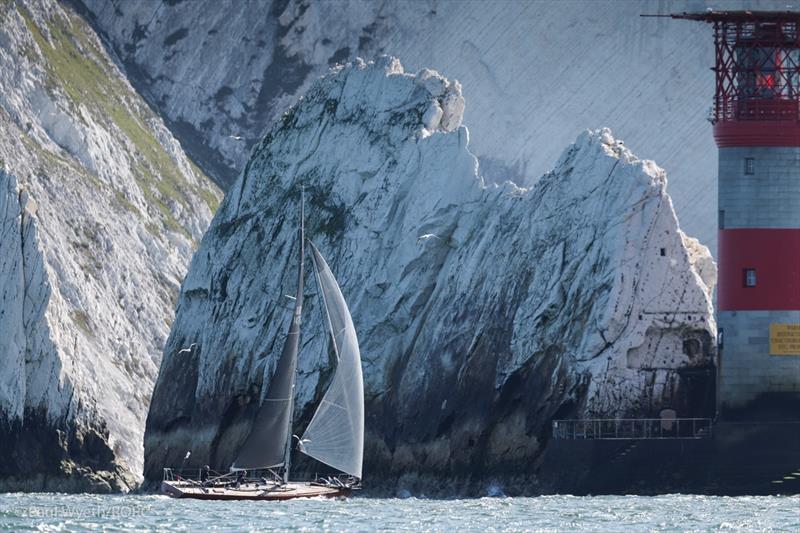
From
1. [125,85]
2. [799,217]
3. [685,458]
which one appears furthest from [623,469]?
[125,85]

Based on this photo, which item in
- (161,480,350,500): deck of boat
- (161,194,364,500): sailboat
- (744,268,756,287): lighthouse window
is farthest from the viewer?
(161,194,364,500): sailboat

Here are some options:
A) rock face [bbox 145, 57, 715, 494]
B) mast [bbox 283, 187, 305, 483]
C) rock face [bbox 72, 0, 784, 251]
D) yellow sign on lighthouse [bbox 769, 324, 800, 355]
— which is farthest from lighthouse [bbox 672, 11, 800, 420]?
rock face [bbox 72, 0, 784, 251]

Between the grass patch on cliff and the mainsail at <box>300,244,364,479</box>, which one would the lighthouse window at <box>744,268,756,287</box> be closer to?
the mainsail at <box>300,244,364,479</box>

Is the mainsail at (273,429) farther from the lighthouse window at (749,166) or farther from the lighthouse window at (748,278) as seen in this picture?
the lighthouse window at (749,166)

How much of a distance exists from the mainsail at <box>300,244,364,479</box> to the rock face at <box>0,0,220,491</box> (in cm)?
1818

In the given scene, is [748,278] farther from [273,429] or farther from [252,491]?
[252,491]

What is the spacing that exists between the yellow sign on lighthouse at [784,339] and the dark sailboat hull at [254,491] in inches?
529

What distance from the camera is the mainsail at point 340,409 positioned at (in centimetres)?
9275

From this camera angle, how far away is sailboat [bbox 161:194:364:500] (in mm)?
92688

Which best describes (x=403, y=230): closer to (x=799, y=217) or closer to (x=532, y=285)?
(x=532, y=285)

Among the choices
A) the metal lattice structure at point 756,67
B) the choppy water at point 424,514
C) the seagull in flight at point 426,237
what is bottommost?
the choppy water at point 424,514

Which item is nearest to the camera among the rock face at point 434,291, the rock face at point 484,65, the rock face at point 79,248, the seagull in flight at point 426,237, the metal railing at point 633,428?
the metal railing at point 633,428

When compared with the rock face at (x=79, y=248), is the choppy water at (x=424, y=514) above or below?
below

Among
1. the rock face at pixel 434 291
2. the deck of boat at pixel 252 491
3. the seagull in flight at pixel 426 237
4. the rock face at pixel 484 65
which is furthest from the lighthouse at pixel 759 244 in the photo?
the rock face at pixel 484 65
